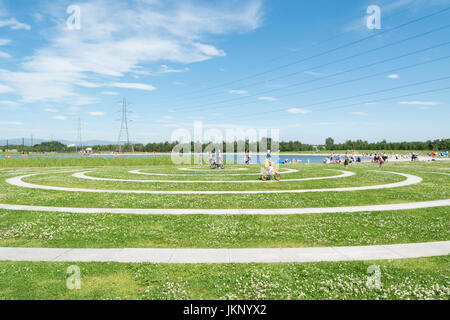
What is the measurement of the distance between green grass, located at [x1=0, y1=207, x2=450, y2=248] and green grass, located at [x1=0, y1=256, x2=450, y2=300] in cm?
155

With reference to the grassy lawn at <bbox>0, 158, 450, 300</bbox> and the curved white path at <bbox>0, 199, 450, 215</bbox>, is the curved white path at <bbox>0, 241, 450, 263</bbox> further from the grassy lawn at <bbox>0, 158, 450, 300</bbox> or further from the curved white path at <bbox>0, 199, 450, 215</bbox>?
the curved white path at <bbox>0, 199, 450, 215</bbox>

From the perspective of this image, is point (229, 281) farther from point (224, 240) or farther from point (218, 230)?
point (218, 230)

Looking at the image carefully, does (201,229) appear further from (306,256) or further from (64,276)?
(64,276)

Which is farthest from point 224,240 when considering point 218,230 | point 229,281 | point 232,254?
point 229,281

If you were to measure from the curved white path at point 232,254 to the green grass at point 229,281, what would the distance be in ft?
1.14

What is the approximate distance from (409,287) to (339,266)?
138 centimetres

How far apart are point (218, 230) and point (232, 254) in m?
2.05

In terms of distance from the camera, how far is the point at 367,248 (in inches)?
299

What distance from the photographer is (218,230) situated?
9.16m

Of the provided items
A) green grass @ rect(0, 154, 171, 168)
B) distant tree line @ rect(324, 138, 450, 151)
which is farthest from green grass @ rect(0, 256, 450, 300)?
distant tree line @ rect(324, 138, 450, 151)

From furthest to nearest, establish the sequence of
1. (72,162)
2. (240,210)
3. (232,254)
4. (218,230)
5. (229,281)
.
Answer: (72,162) < (240,210) < (218,230) < (232,254) < (229,281)

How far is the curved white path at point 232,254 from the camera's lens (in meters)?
6.84

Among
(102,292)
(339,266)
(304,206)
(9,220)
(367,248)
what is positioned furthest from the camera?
(304,206)
